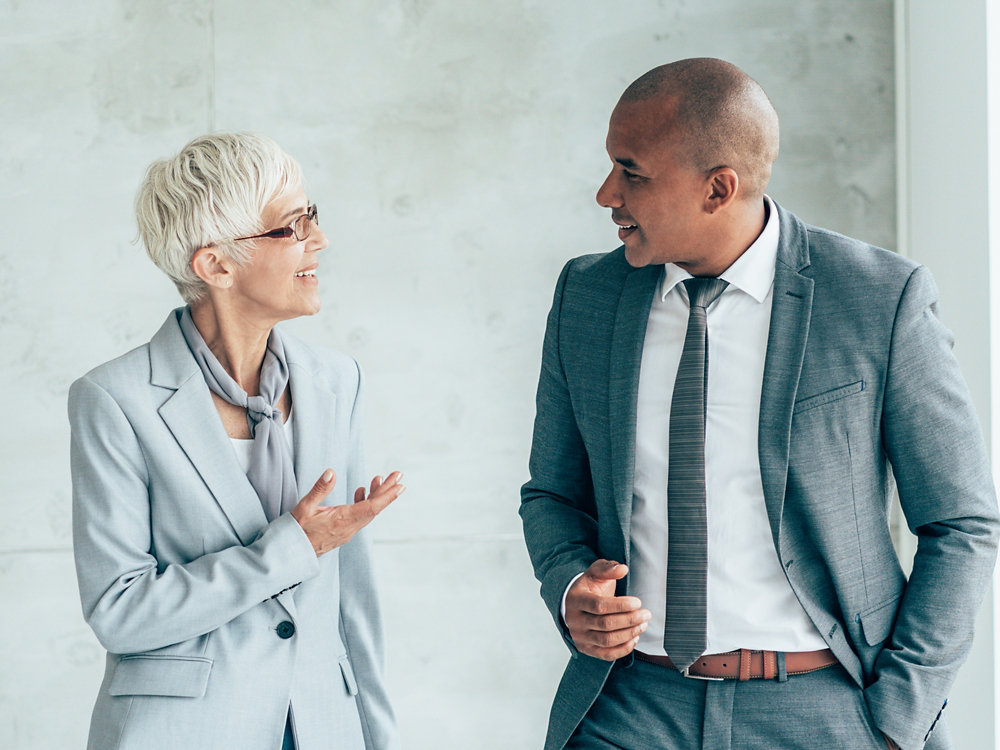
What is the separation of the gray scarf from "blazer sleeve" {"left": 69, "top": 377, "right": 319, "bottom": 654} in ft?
0.32

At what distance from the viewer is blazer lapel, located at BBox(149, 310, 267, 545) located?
1739mm

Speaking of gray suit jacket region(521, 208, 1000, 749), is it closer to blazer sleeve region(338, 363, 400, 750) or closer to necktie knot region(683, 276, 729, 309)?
necktie knot region(683, 276, 729, 309)

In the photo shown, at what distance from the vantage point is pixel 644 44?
10.4 feet

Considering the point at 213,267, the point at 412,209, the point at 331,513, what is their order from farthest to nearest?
the point at 412,209
the point at 213,267
the point at 331,513

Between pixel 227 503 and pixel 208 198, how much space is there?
1.84 feet

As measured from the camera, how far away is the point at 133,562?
1.69 m

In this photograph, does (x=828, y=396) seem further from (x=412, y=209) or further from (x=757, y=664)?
(x=412, y=209)

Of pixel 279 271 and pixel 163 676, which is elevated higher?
pixel 279 271

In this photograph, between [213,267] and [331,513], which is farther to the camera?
[213,267]

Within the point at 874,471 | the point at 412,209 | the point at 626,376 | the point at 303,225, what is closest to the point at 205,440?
the point at 303,225

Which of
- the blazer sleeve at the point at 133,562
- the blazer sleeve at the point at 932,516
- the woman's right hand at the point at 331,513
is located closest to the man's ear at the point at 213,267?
the blazer sleeve at the point at 133,562

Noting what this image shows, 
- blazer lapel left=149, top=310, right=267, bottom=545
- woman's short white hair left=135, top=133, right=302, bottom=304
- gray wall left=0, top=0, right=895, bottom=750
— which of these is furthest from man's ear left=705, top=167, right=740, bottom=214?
gray wall left=0, top=0, right=895, bottom=750

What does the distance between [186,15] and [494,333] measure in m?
1.39

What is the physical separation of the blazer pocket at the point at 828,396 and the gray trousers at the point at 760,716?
0.41m
